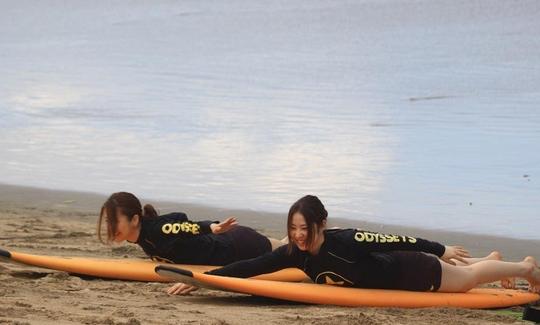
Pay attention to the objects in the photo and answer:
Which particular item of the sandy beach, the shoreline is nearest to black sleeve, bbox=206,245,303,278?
the sandy beach

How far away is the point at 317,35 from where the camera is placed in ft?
83.3

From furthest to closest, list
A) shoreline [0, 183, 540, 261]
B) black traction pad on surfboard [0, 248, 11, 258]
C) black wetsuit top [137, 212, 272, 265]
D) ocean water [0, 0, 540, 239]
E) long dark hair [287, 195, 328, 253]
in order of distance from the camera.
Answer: ocean water [0, 0, 540, 239]
shoreline [0, 183, 540, 261]
black wetsuit top [137, 212, 272, 265]
black traction pad on surfboard [0, 248, 11, 258]
long dark hair [287, 195, 328, 253]

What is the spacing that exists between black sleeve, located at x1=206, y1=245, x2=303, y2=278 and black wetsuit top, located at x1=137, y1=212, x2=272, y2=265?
1.96 feet

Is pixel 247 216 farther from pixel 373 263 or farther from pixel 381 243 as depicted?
pixel 381 243

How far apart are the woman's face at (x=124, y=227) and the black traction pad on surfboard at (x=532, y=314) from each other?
7.88 feet

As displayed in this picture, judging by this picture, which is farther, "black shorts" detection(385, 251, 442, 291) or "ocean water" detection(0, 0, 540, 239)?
"ocean water" detection(0, 0, 540, 239)

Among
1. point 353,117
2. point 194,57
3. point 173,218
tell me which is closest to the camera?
point 173,218

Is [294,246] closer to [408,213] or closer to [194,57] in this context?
[408,213]

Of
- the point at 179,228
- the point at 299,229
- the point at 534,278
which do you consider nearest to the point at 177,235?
the point at 179,228

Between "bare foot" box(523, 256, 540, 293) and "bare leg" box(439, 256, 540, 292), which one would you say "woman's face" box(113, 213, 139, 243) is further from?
"bare foot" box(523, 256, 540, 293)

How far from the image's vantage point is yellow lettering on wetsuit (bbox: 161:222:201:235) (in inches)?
313

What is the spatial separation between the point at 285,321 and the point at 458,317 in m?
1.00

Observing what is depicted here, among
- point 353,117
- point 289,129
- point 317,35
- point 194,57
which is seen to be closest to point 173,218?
point 289,129

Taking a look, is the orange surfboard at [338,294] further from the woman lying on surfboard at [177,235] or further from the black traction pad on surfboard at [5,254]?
the black traction pad on surfboard at [5,254]
